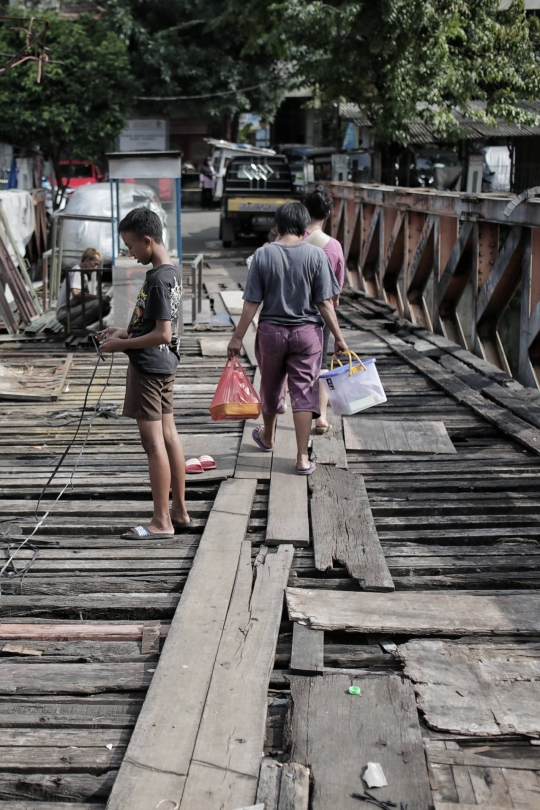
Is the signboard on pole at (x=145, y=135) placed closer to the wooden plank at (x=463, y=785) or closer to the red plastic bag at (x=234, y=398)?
the red plastic bag at (x=234, y=398)

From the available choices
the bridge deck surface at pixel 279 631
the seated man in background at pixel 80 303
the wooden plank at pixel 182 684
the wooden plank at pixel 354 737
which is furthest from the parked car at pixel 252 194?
the wooden plank at pixel 354 737

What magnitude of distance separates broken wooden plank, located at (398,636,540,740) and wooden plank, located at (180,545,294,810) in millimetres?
508

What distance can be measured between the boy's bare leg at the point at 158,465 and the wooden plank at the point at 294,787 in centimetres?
189

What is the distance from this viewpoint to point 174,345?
4430 millimetres

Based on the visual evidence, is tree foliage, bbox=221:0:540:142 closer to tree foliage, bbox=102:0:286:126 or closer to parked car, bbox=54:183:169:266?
parked car, bbox=54:183:169:266

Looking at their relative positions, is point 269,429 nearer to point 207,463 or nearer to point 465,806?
point 207,463

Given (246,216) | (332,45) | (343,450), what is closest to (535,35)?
(332,45)

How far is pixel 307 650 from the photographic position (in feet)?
10.8

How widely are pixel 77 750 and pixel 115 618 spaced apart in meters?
0.91

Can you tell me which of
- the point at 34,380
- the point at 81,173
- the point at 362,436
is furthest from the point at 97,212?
the point at 81,173

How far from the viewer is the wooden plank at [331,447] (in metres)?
5.50

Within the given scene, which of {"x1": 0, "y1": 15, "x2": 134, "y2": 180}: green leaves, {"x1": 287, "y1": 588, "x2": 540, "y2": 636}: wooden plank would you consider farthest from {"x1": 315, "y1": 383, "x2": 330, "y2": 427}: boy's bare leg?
{"x1": 0, "y1": 15, "x2": 134, "y2": 180}: green leaves

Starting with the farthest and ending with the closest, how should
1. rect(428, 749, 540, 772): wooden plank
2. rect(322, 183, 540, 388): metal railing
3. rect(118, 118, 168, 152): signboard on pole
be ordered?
rect(118, 118, 168, 152): signboard on pole < rect(322, 183, 540, 388): metal railing < rect(428, 749, 540, 772): wooden plank

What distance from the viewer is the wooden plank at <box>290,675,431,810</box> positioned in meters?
2.54
